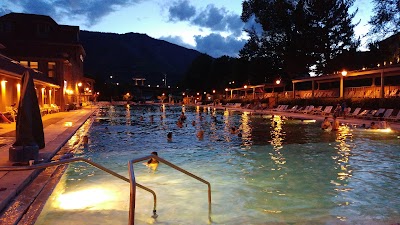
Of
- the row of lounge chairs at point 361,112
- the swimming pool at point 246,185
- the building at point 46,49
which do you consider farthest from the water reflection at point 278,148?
the building at point 46,49

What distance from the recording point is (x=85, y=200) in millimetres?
7191

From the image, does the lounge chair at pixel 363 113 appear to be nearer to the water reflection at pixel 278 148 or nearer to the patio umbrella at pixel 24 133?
the water reflection at pixel 278 148

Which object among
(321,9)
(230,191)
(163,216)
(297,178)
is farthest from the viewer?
(321,9)

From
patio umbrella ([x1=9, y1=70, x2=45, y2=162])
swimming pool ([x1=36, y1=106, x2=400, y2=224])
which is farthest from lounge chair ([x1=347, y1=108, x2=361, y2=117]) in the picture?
patio umbrella ([x1=9, y1=70, x2=45, y2=162])

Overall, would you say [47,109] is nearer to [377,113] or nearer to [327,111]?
[327,111]

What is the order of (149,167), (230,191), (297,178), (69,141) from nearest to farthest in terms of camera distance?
(230,191) < (297,178) < (149,167) < (69,141)

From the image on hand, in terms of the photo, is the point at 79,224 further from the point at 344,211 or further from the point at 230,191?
the point at 344,211

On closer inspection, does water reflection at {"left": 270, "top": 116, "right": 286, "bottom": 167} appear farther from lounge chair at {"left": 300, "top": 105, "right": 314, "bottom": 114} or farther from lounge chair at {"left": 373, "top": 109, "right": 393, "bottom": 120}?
lounge chair at {"left": 300, "top": 105, "right": 314, "bottom": 114}

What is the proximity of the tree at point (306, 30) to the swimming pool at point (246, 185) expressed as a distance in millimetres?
38269

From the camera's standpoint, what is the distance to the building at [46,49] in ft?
118

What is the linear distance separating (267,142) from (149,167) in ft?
21.9

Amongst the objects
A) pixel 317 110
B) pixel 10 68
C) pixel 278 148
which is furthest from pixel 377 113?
pixel 10 68

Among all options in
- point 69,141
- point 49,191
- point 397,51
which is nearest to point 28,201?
point 49,191

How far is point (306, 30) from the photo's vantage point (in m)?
51.0
